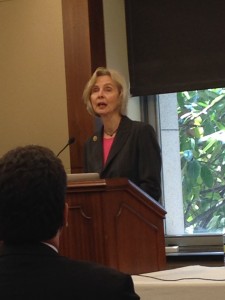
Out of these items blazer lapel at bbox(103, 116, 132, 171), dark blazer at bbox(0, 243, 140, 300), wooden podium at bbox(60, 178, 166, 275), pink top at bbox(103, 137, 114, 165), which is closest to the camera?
dark blazer at bbox(0, 243, 140, 300)

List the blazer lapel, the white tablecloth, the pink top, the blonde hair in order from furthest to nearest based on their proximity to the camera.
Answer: the blonde hair → the pink top → the blazer lapel → the white tablecloth

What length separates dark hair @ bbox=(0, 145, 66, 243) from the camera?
1.56 meters

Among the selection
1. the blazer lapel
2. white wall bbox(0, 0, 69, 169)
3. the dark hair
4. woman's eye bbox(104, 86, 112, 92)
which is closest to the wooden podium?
the blazer lapel

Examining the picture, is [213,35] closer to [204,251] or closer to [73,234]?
[204,251]

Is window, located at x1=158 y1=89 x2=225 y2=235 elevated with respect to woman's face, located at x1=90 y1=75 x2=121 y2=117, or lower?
lower

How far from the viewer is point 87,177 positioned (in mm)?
2838

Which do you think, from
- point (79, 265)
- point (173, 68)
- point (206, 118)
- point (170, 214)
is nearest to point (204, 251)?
point (170, 214)

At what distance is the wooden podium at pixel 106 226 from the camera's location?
8.98ft

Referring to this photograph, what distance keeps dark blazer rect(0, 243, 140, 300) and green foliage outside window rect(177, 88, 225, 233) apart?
349 cm

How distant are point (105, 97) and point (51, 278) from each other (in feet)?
7.36

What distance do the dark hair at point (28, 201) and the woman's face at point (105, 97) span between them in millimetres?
2068

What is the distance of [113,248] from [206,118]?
97.8 inches

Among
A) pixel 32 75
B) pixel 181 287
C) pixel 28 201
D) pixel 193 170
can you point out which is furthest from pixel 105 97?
pixel 28 201

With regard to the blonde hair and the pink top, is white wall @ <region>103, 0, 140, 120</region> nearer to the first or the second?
the blonde hair
